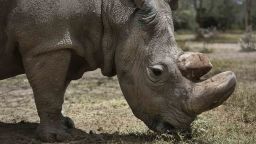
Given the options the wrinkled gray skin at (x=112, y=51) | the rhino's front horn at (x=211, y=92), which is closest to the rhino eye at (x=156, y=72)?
the wrinkled gray skin at (x=112, y=51)

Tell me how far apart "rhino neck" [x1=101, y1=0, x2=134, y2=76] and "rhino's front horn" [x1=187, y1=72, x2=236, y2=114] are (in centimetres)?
98

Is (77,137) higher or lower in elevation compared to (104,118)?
higher

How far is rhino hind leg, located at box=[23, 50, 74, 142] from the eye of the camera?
5.86 metres

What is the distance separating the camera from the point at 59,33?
229 inches

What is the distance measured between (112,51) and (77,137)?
0.99 metres

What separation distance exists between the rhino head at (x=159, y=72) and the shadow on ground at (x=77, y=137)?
308 millimetres

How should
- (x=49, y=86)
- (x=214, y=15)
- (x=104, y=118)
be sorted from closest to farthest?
(x=49, y=86)
(x=104, y=118)
(x=214, y=15)

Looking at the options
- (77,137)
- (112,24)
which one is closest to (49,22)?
(112,24)

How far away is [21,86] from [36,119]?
3914 millimetres

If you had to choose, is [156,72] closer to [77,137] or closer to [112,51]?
[112,51]

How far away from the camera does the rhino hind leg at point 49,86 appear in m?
5.86

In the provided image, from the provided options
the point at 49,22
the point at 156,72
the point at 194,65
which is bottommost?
the point at 156,72

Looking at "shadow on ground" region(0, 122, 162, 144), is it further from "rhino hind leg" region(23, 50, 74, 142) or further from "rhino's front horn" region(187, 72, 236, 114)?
"rhino's front horn" region(187, 72, 236, 114)

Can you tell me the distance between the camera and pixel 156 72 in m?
5.73
